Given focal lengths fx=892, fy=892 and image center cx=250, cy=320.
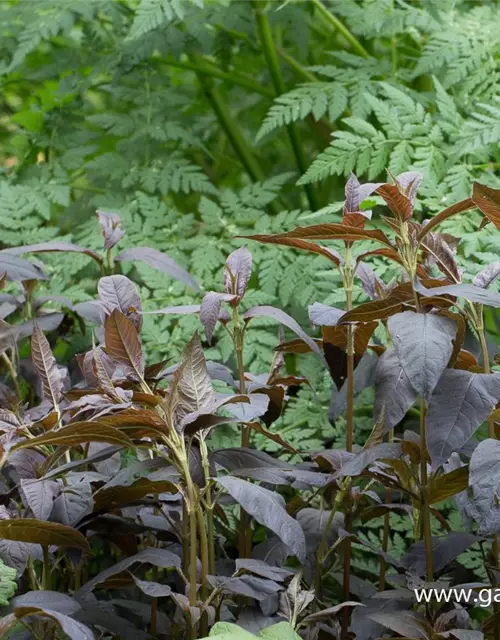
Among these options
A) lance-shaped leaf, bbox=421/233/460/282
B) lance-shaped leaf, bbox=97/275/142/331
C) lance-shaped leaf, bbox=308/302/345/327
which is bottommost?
lance-shaped leaf, bbox=308/302/345/327

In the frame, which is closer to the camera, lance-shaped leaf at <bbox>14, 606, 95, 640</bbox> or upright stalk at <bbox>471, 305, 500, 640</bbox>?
lance-shaped leaf at <bbox>14, 606, 95, 640</bbox>

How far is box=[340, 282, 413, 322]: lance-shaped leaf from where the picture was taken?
82 cm

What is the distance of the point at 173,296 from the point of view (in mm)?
1435

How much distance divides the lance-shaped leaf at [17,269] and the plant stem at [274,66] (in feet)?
2.61

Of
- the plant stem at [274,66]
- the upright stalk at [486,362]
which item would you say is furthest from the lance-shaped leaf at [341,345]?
the plant stem at [274,66]

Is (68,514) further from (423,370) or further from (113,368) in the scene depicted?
(423,370)

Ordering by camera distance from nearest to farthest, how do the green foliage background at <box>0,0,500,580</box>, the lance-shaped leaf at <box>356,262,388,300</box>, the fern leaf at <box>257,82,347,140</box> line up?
the lance-shaped leaf at <box>356,262,388,300</box> → the green foliage background at <box>0,0,500,580</box> → the fern leaf at <box>257,82,347,140</box>

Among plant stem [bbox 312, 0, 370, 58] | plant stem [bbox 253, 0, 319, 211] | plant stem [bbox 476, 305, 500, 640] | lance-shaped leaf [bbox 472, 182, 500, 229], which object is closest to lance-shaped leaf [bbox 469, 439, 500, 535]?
plant stem [bbox 476, 305, 500, 640]

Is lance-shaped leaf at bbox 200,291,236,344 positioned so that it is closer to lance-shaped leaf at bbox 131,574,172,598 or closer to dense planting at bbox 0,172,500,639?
dense planting at bbox 0,172,500,639

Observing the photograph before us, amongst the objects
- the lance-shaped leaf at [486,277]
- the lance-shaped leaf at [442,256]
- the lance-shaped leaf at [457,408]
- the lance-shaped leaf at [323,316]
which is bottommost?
the lance-shaped leaf at [457,408]

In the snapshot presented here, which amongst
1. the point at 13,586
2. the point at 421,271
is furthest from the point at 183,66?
the point at 13,586

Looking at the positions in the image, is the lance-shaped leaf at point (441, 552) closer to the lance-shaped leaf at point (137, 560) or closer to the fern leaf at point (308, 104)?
the lance-shaped leaf at point (137, 560)

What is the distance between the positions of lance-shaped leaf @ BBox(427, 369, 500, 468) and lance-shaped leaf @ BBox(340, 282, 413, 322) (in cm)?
8

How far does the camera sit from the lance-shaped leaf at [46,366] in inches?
35.9
